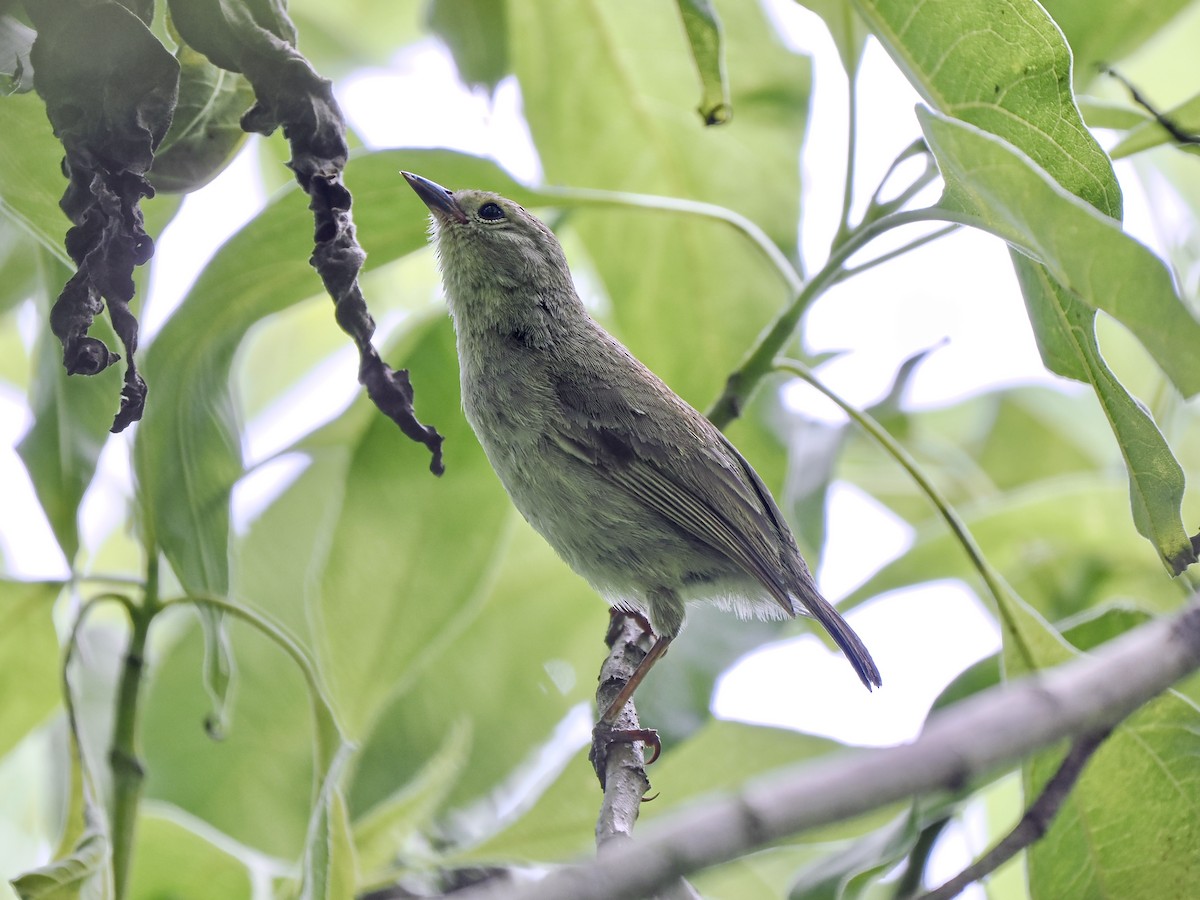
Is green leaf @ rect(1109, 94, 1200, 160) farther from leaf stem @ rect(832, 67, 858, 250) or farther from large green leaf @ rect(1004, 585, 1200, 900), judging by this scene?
large green leaf @ rect(1004, 585, 1200, 900)

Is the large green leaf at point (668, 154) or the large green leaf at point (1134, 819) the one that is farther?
the large green leaf at point (668, 154)

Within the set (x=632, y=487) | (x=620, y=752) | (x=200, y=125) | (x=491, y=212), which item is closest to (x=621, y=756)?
(x=620, y=752)

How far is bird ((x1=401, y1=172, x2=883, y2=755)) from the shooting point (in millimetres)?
3229

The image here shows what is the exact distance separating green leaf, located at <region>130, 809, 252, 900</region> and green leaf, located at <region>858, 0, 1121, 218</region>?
7.51 ft

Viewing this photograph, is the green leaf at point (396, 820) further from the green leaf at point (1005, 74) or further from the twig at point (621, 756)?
the green leaf at point (1005, 74)

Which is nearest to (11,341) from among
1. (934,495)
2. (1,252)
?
(1,252)

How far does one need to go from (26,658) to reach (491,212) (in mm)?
1969

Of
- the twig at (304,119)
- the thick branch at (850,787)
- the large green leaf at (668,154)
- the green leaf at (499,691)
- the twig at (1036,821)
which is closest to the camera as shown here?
the thick branch at (850,787)

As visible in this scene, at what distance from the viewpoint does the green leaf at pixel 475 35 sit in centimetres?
322

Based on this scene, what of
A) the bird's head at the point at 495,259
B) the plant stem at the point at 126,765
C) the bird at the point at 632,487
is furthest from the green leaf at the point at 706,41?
the plant stem at the point at 126,765

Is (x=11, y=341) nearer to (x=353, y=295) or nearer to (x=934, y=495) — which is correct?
(x=353, y=295)

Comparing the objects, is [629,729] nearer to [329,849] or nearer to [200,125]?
[329,849]

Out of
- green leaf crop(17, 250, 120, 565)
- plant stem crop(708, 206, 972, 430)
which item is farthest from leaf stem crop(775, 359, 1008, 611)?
green leaf crop(17, 250, 120, 565)

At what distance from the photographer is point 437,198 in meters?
3.21
